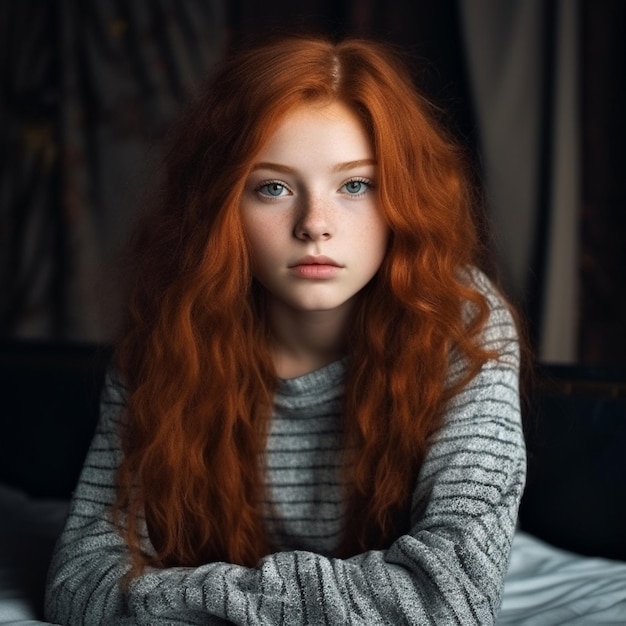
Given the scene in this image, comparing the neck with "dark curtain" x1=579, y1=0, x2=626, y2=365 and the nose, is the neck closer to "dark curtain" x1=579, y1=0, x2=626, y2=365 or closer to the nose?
the nose

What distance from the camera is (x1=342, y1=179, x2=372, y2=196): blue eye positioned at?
1351 millimetres

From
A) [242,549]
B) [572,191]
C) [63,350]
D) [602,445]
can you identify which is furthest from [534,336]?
[242,549]

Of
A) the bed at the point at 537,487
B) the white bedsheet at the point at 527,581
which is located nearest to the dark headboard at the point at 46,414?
the bed at the point at 537,487

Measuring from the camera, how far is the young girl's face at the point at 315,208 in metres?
Result: 1.32

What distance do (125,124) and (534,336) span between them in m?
1.41

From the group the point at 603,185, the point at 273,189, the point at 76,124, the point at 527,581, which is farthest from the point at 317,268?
the point at 76,124

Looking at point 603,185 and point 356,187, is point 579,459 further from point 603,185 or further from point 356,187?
point 603,185

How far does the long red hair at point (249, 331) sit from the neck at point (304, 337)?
0.07 feet

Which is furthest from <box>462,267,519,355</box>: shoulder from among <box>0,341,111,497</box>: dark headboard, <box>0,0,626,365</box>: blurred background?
<box>0,341,111,497</box>: dark headboard

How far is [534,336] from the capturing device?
2635 millimetres

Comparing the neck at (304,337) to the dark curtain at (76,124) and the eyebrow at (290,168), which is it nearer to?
the eyebrow at (290,168)

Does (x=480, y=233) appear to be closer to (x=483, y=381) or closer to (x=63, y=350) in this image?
(x=483, y=381)

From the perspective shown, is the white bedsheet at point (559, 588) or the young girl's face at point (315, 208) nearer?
the young girl's face at point (315, 208)

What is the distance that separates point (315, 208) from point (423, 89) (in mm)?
839
